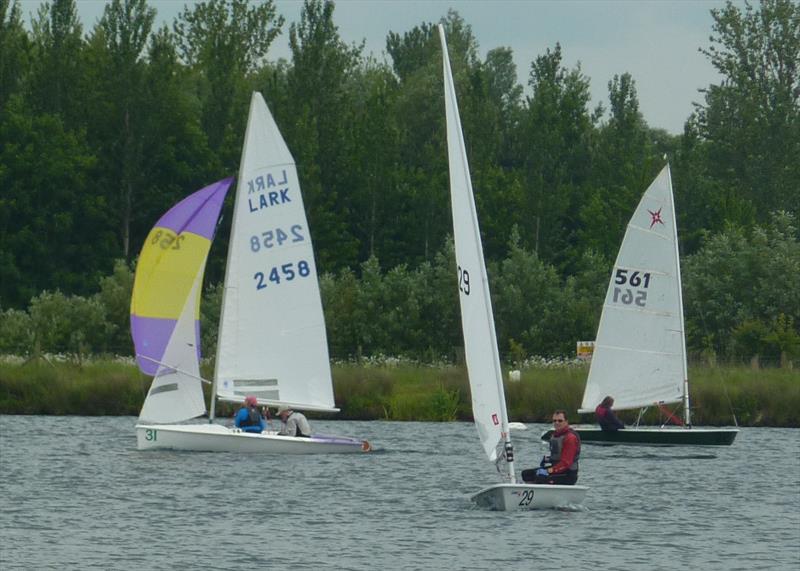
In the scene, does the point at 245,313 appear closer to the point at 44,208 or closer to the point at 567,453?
the point at 567,453

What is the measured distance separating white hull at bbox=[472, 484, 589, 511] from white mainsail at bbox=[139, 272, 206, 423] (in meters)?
11.2

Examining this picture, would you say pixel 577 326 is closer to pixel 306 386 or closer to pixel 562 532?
pixel 306 386

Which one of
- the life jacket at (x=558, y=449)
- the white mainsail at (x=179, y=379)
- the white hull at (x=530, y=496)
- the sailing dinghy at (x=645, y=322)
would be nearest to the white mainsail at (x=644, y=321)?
the sailing dinghy at (x=645, y=322)

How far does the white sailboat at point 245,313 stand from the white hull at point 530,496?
379 inches

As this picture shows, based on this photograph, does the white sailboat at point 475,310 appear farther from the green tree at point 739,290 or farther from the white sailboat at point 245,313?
the green tree at point 739,290

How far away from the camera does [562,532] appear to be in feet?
84.5

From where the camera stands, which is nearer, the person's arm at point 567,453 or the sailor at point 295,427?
the person's arm at point 567,453

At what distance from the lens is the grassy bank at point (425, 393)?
4616 centimetres

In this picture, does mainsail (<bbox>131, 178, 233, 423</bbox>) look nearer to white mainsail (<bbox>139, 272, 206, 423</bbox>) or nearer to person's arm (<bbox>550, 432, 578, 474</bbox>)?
white mainsail (<bbox>139, 272, 206, 423</bbox>)

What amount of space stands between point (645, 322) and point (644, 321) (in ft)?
0.11

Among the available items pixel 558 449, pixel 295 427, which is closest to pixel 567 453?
pixel 558 449

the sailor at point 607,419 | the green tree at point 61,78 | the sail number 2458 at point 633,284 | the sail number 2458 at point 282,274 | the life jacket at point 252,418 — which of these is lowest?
the sailor at point 607,419

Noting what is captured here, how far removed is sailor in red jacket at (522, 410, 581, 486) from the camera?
1045 inches

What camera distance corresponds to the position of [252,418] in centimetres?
3719
